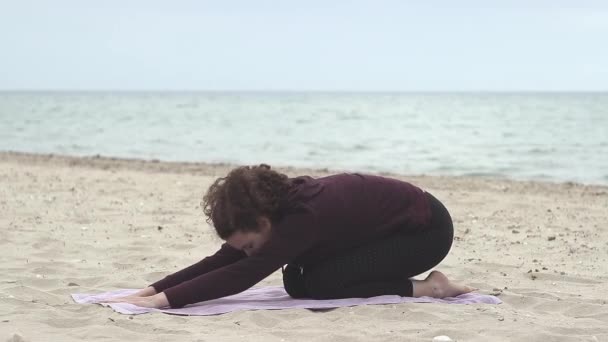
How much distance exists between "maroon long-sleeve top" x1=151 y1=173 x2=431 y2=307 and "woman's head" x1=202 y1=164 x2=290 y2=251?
3.0 inches

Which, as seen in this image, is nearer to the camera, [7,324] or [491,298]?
[7,324]

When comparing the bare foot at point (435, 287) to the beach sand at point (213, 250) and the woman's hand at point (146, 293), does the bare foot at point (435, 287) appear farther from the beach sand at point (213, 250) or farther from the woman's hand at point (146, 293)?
the woman's hand at point (146, 293)

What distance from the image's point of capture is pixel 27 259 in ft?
18.0

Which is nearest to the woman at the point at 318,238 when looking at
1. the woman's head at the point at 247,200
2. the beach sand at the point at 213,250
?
the woman's head at the point at 247,200

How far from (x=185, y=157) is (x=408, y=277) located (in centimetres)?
1476

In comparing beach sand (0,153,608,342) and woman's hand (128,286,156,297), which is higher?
woman's hand (128,286,156,297)

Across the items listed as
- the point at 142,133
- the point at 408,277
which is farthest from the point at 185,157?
the point at 408,277

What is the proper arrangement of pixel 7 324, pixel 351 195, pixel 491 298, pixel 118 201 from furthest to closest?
pixel 118 201 → pixel 491 298 → pixel 351 195 → pixel 7 324

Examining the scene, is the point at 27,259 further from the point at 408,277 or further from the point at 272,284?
the point at 408,277

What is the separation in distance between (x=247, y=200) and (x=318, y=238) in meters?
0.44

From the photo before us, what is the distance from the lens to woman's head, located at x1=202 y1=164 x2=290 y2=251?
3.80 meters

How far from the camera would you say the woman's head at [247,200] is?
3.80m

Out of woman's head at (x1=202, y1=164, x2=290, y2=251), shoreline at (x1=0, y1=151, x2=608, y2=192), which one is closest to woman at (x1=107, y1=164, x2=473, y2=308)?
woman's head at (x1=202, y1=164, x2=290, y2=251)

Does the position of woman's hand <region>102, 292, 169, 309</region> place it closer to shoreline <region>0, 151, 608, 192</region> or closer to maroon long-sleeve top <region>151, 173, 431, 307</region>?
maroon long-sleeve top <region>151, 173, 431, 307</region>
